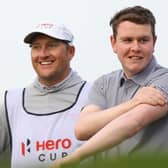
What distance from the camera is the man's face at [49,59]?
3.72 metres

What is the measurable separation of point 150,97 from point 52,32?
1540 millimetres

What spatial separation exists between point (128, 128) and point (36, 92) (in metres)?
1.65

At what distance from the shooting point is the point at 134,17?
8.89 ft

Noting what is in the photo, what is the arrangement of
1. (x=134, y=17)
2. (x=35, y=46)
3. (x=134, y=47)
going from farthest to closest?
(x=35, y=46) < (x=134, y=17) < (x=134, y=47)

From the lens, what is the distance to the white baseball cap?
3.73m

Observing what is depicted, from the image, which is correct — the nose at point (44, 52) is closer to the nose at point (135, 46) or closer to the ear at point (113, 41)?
the ear at point (113, 41)

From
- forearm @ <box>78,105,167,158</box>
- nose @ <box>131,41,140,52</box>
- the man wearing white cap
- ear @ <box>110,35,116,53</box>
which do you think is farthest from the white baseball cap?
forearm @ <box>78,105,167,158</box>

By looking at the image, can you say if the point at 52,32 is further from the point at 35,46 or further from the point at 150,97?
the point at 150,97

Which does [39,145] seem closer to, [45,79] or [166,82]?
[45,79]

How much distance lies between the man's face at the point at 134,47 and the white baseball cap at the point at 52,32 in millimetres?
1141

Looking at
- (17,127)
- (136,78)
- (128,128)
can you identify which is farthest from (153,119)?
(17,127)

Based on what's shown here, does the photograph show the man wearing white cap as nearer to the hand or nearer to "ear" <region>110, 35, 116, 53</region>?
"ear" <region>110, 35, 116, 53</region>

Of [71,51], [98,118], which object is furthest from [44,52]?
[98,118]

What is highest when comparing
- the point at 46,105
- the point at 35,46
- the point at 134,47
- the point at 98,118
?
the point at 134,47
